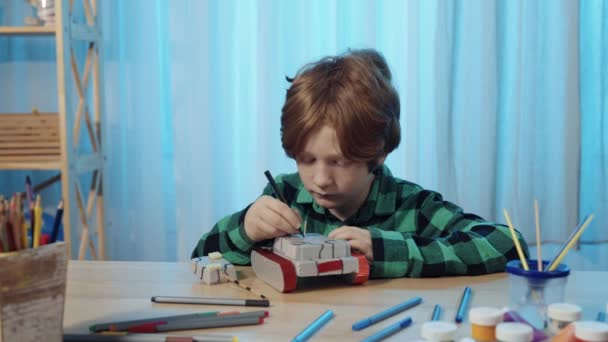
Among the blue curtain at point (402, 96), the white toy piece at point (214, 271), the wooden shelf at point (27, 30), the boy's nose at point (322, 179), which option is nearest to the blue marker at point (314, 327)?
the white toy piece at point (214, 271)

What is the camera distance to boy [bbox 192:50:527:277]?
1071 millimetres

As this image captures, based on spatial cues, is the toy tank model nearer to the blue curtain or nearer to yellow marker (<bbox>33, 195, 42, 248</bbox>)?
yellow marker (<bbox>33, 195, 42, 248</bbox>)

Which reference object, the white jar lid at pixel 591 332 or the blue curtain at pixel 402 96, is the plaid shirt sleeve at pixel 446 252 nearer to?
the white jar lid at pixel 591 332

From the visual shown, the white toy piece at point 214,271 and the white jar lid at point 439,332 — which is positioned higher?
the white jar lid at point 439,332

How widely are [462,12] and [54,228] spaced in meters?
1.84

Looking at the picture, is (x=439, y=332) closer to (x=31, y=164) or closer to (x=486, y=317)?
(x=486, y=317)

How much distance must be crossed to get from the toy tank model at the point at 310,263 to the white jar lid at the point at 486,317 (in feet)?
0.90

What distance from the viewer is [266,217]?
1093 mm

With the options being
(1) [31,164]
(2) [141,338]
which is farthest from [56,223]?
(1) [31,164]

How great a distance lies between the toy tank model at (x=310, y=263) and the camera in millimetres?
942

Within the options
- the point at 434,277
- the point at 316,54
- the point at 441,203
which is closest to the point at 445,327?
the point at 434,277

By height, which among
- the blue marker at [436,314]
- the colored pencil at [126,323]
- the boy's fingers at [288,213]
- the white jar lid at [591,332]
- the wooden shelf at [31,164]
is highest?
the boy's fingers at [288,213]

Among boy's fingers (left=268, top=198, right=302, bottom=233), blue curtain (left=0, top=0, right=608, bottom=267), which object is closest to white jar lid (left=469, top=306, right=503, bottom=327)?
boy's fingers (left=268, top=198, right=302, bottom=233)

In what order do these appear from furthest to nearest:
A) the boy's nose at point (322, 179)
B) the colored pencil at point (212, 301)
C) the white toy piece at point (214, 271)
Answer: the boy's nose at point (322, 179) → the white toy piece at point (214, 271) → the colored pencil at point (212, 301)
